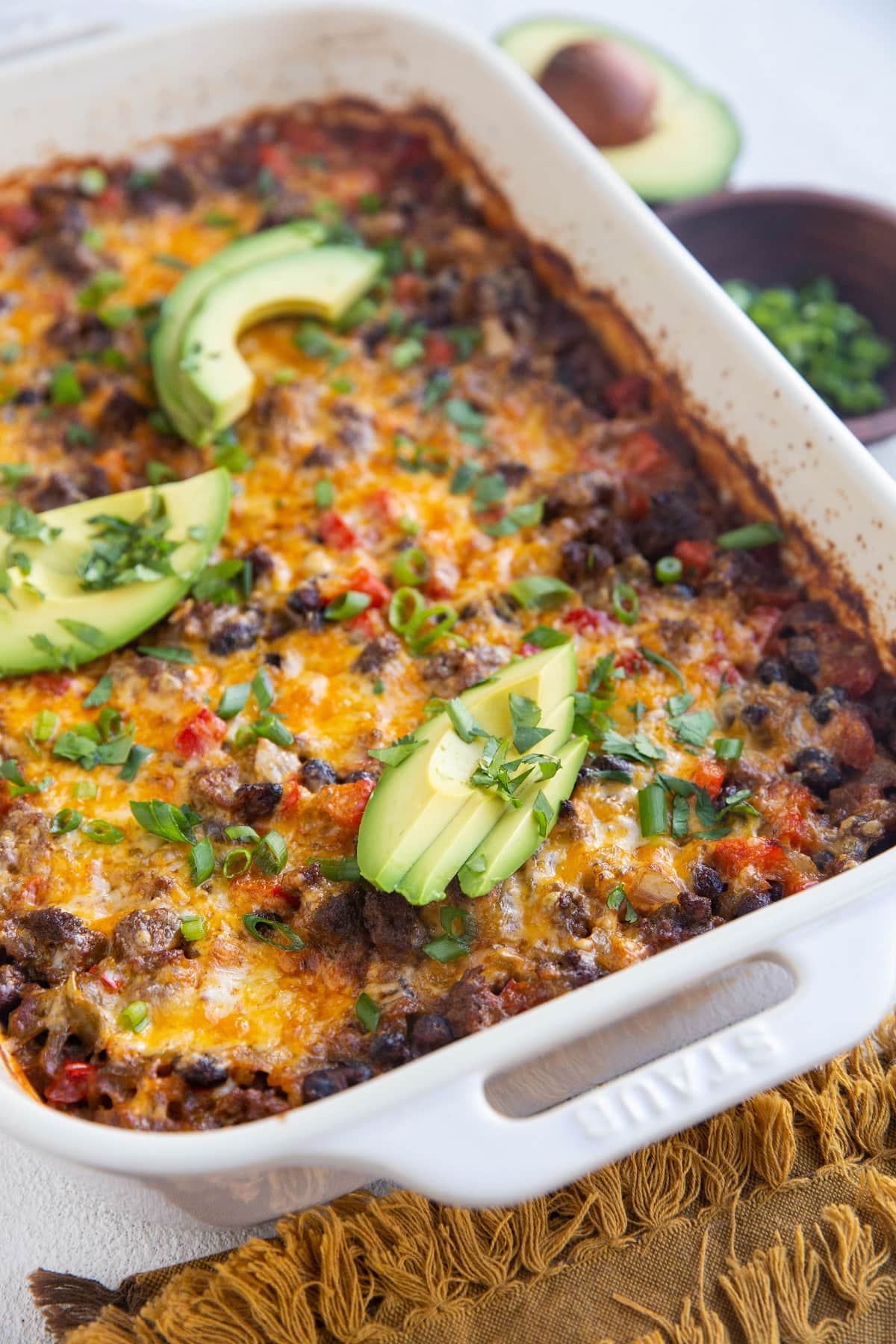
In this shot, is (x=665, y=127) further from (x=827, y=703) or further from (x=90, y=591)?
(x=90, y=591)

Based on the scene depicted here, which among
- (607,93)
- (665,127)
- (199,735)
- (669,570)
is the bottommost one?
(199,735)

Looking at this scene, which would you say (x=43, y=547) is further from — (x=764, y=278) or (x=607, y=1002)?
A: (x=764, y=278)

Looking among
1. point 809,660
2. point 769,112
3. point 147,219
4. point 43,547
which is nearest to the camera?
point 809,660

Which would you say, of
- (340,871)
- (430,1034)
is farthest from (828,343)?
(430,1034)

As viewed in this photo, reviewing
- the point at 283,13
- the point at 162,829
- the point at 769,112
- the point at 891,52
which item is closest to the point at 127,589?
the point at 162,829

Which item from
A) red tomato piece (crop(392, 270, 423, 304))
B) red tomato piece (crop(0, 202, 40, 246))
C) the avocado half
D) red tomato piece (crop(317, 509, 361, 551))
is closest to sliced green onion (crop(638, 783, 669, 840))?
red tomato piece (crop(317, 509, 361, 551))

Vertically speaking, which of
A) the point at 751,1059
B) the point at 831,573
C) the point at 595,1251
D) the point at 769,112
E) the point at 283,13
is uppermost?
the point at 283,13
